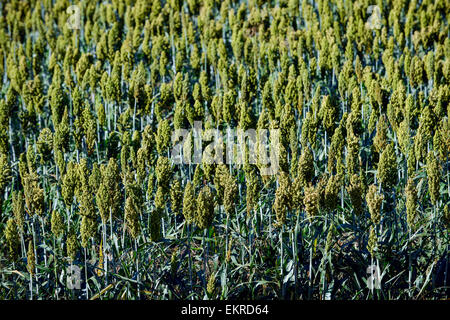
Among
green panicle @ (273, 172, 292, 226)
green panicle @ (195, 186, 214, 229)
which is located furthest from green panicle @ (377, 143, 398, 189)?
green panicle @ (195, 186, 214, 229)

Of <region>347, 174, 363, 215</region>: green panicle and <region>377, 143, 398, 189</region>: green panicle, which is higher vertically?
<region>377, 143, 398, 189</region>: green panicle

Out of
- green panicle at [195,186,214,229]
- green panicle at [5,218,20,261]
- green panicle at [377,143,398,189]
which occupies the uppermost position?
green panicle at [377,143,398,189]

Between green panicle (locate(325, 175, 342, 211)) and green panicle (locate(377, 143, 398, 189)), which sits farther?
green panicle (locate(377, 143, 398, 189))

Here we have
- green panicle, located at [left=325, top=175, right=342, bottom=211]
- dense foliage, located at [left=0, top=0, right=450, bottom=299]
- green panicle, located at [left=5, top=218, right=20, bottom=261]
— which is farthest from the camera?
dense foliage, located at [left=0, top=0, right=450, bottom=299]

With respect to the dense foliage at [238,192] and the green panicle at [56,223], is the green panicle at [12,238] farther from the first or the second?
the green panicle at [56,223]

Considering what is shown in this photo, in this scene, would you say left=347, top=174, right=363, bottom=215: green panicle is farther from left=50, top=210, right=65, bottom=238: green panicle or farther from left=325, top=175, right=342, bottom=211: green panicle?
left=50, top=210, right=65, bottom=238: green panicle

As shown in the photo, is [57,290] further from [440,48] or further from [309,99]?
[440,48]

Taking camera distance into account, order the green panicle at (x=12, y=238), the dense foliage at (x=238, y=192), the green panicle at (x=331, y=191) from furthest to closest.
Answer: the dense foliage at (x=238, y=192)
the green panicle at (x=331, y=191)
the green panicle at (x=12, y=238)

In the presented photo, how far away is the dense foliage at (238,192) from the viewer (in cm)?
383

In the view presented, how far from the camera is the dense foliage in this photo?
12.6 ft

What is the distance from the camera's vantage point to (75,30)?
7.84m

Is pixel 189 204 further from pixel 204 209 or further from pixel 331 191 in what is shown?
pixel 331 191

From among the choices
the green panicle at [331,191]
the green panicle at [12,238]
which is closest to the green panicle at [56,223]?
the green panicle at [12,238]
